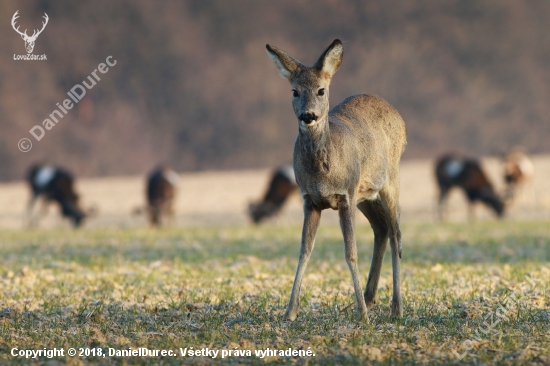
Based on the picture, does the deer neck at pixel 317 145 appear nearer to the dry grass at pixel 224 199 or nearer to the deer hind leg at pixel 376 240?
the deer hind leg at pixel 376 240

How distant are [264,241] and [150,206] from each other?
11.2 metres

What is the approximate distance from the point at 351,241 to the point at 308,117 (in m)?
1.15

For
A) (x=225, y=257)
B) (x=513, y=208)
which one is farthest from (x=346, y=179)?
(x=513, y=208)

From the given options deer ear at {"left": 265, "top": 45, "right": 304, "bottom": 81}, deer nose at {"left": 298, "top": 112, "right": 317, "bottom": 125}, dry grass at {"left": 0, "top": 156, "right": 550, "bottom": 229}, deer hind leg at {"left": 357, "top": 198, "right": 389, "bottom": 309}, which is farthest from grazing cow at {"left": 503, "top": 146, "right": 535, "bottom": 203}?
deer nose at {"left": 298, "top": 112, "right": 317, "bottom": 125}

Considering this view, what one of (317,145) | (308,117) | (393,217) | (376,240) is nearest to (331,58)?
(308,117)

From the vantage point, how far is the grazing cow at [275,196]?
25922 mm

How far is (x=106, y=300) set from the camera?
24.5ft

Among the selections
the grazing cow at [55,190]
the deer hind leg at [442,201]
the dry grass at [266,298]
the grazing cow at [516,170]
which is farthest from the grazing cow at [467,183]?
the grazing cow at [55,190]

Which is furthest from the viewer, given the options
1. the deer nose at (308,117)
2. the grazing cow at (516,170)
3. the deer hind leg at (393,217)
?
the grazing cow at (516,170)

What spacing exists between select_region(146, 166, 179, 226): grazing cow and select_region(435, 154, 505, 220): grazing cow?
9406mm

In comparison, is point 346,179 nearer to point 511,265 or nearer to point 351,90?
point 511,265

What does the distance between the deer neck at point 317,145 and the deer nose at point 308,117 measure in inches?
6.8

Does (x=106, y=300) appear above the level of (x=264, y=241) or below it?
below

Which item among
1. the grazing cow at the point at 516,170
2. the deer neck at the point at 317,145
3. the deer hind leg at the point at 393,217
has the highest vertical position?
the grazing cow at the point at 516,170
